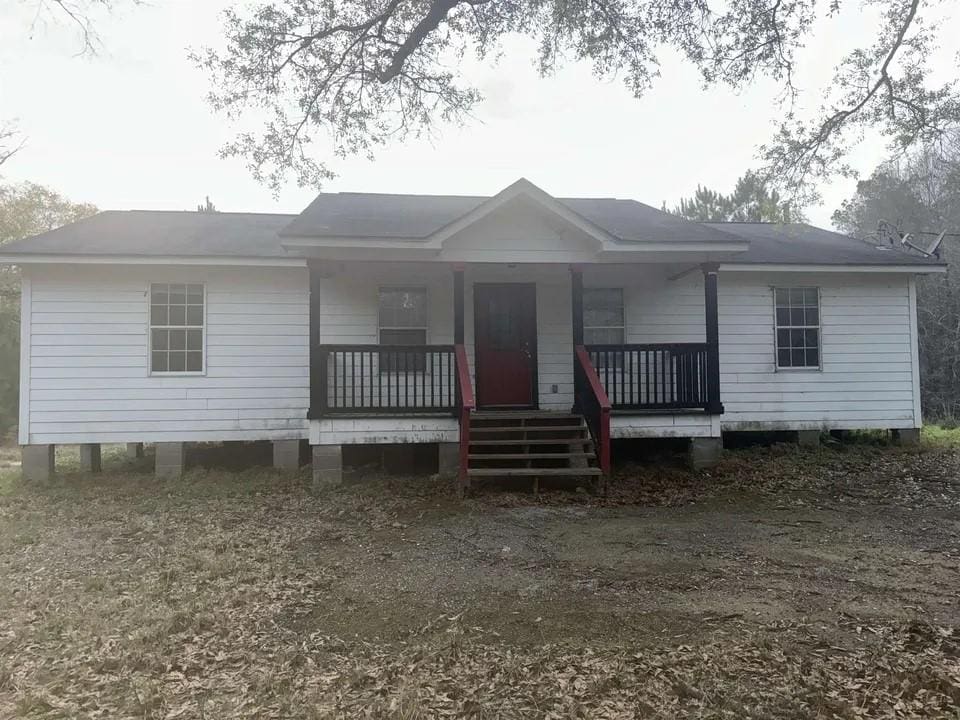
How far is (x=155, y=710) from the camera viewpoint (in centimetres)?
316

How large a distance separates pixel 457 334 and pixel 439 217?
2.42 m

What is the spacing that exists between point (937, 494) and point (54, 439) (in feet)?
38.3

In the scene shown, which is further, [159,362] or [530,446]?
[159,362]

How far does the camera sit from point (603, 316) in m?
10.4

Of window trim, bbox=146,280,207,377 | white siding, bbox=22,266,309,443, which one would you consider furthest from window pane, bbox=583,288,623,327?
window trim, bbox=146,280,207,377

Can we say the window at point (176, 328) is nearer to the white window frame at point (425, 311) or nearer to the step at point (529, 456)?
the white window frame at point (425, 311)

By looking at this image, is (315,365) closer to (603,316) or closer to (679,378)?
(603,316)

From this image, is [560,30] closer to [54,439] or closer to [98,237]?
[98,237]

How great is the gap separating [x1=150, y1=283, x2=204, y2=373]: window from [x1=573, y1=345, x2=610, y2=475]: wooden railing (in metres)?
5.59

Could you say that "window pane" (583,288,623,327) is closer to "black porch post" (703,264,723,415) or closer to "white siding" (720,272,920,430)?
"black porch post" (703,264,723,415)

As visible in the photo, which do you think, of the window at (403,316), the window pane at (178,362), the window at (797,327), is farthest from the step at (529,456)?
the window pane at (178,362)

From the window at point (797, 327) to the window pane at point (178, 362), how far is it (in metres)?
9.43

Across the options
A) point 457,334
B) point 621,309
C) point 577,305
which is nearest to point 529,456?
point 457,334

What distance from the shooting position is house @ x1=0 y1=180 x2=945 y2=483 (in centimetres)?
860
